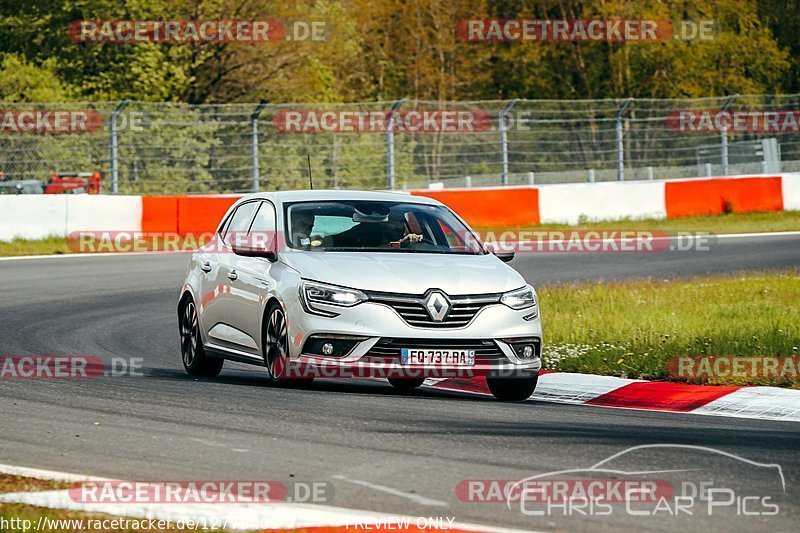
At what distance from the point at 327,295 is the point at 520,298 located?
133 centimetres

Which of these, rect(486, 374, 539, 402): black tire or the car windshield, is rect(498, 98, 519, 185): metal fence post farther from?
rect(486, 374, 539, 402): black tire

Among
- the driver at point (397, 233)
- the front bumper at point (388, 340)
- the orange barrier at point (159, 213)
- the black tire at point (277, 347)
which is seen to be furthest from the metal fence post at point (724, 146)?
the front bumper at point (388, 340)

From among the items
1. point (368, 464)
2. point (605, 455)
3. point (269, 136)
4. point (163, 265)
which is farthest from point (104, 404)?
point (269, 136)

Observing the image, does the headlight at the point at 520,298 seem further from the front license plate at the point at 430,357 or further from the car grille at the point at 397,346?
the front license plate at the point at 430,357

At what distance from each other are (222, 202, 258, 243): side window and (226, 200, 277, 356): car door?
0.35 m

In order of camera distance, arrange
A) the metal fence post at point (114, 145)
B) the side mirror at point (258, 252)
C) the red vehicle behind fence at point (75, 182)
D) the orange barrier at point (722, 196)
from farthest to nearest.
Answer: the orange barrier at point (722, 196), the red vehicle behind fence at point (75, 182), the metal fence post at point (114, 145), the side mirror at point (258, 252)

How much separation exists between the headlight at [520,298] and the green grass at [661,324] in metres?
1.43

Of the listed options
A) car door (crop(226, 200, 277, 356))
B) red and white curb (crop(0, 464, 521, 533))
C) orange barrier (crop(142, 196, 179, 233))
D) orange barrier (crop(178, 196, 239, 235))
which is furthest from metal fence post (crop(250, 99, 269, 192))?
red and white curb (crop(0, 464, 521, 533))

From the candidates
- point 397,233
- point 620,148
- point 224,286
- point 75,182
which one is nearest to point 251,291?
point 224,286

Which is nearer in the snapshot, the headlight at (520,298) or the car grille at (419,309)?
the car grille at (419,309)

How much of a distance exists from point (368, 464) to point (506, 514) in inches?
49.7

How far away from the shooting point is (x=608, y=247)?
25031mm

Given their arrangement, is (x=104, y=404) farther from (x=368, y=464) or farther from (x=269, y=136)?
(x=269, y=136)

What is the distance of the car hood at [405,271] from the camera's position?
9.86 meters
